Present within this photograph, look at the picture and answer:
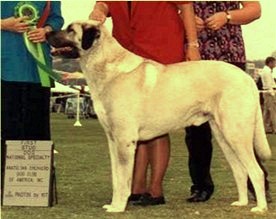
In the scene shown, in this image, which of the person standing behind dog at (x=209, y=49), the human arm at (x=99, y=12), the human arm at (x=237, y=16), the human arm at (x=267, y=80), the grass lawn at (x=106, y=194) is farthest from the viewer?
the human arm at (x=267, y=80)

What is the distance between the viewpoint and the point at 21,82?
198 inches

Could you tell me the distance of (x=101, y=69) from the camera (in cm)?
471

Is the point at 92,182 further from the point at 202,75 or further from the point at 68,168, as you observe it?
the point at 202,75

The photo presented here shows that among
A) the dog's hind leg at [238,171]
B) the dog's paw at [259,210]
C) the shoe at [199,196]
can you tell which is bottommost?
the shoe at [199,196]

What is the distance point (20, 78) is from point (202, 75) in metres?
1.21

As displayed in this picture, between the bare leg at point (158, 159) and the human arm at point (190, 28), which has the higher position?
the human arm at point (190, 28)

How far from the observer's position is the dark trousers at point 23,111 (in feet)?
A: 16.6

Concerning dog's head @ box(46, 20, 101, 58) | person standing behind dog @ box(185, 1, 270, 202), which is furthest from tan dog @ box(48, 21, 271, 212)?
person standing behind dog @ box(185, 1, 270, 202)

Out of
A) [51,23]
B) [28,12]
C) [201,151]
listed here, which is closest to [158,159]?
[201,151]

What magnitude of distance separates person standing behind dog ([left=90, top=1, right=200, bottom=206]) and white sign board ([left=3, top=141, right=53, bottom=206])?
2.11 feet

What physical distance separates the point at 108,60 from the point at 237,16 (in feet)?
3.31

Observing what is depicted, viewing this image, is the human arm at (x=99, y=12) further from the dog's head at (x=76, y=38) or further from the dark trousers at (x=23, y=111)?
the dark trousers at (x=23, y=111)

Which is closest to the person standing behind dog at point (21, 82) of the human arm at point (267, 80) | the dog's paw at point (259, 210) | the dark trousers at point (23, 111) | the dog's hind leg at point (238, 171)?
the dark trousers at point (23, 111)

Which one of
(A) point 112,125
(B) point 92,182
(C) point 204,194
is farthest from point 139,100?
(B) point 92,182
